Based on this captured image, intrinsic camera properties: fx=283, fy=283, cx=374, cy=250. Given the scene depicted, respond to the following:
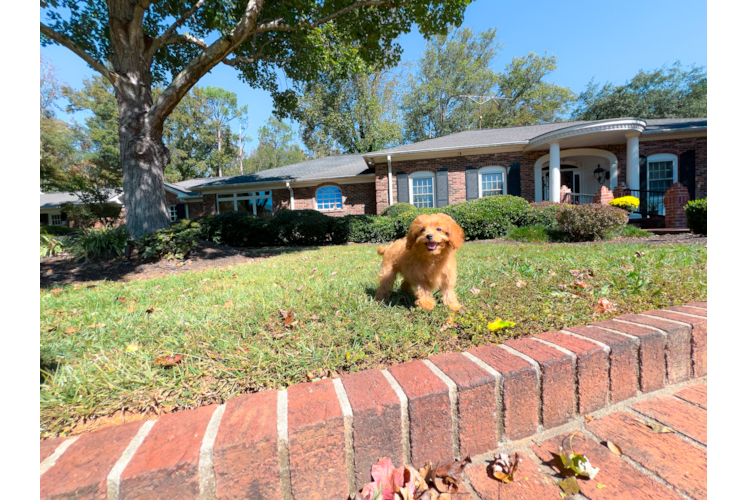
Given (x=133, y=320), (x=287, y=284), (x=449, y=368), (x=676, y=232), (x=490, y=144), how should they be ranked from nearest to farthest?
(x=449, y=368) → (x=133, y=320) → (x=287, y=284) → (x=676, y=232) → (x=490, y=144)

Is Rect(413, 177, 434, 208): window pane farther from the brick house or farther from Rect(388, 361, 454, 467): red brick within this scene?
Rect(388, 361, 454, 467): red brick

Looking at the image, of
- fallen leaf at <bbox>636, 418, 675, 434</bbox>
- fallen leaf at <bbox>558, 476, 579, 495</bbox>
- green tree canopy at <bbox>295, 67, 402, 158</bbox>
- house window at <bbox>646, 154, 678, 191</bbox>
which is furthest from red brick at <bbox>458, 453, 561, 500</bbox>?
green tree canopy at <bbox>295, 67, 402, 158</bbox>

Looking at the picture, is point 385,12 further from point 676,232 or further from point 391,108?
point 391,108

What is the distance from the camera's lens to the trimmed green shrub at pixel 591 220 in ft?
22.1

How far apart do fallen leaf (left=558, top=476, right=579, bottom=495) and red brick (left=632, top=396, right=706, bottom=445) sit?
680 mm

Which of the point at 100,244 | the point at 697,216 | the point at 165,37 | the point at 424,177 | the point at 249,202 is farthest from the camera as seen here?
the point at 249,202

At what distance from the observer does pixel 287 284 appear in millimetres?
3248

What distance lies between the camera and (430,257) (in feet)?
6.89

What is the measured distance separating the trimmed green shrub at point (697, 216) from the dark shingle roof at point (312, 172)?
41.0 ft

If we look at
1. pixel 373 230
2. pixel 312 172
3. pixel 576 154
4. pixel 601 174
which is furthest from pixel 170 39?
pixel 601 174

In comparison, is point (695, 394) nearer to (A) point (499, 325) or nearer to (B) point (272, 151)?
(A) point (499, 325)

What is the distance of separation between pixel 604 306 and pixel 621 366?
71cm
